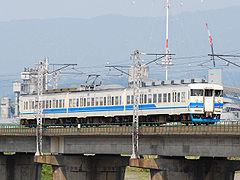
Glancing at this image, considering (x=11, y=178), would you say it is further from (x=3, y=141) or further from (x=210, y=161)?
(x=210, y=161)

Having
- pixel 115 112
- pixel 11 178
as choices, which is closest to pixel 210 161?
pixel 115 112

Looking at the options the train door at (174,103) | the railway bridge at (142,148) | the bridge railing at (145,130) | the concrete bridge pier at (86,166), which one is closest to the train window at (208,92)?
the train door at (174,103)

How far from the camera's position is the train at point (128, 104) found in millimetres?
66000

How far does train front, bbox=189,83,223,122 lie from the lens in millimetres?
65375

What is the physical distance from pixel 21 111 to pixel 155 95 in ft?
89.4

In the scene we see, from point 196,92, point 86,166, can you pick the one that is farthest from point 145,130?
point 86,166

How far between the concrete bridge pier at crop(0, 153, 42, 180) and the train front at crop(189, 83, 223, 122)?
30.0 meters

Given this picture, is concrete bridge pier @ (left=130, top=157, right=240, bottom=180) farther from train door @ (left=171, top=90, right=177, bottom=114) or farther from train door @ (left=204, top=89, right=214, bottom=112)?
train door @ (left=171, top=90, right=177, bottom=114)

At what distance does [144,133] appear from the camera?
190ft

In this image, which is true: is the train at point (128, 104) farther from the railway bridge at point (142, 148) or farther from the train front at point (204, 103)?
the railway bridge at point (142, 148)

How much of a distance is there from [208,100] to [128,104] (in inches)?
387

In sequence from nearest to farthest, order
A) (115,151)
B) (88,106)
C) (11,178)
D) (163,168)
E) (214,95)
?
(163,168) < (115,151) < (214,95) < (88,106) < (11,178)

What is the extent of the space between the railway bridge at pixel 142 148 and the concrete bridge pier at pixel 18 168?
9150 mm

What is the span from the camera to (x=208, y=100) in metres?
66.9
